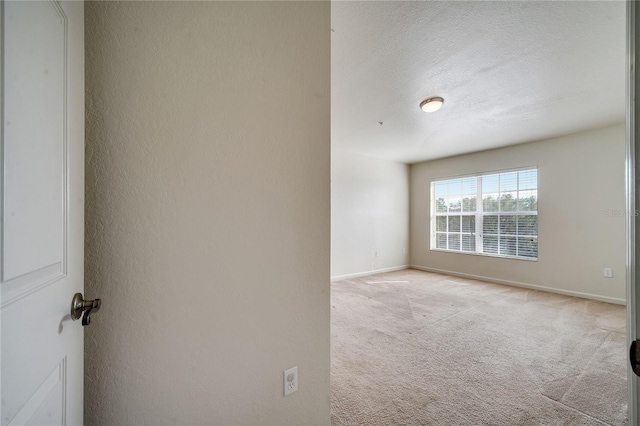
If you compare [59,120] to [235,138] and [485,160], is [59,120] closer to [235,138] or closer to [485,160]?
[235,138]

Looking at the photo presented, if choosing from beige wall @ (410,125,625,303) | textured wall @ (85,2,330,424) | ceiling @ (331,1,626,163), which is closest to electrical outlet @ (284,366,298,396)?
textured wall @ (85,2,330,424)

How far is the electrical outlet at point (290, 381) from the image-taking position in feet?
Answer: 3.74

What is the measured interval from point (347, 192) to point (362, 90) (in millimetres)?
2594

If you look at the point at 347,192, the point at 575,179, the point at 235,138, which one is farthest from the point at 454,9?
the point at 575,179

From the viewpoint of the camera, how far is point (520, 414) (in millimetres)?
1555

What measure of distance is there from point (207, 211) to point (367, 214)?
4641 mm

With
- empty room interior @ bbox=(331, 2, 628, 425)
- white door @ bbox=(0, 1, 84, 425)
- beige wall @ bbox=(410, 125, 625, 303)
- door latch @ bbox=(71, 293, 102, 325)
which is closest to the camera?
white door @ bbox=(0, 1, 84, 425)

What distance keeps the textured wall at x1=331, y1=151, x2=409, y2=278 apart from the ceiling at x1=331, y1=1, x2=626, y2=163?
1.45 meters

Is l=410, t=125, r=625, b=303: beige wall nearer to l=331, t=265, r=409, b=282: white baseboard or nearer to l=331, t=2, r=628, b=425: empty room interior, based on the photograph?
l=331, t=2, r=628, b=425: empty room interior

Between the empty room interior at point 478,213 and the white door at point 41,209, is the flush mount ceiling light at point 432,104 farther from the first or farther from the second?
the white door at point 41,209

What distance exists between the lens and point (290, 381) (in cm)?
115

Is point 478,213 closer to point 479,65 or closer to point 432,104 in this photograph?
point 432,104

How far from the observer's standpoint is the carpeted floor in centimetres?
158

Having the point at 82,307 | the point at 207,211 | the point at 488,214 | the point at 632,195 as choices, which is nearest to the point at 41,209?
the point at 82,307
